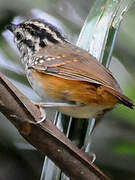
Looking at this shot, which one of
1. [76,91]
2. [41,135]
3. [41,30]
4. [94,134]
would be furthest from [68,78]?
[94,134]

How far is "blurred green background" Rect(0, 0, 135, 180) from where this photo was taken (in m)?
3.38

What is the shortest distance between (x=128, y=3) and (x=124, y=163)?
1.22 m

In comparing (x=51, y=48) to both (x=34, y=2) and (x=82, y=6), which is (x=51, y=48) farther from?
(x=82, y=6)

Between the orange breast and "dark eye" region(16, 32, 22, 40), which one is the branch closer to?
the orange breast

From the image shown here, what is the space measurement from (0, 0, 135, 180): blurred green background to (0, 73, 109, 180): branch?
1041 mm

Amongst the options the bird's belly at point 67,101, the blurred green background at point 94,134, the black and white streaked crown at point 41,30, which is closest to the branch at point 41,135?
the bird's belly at point 67,101

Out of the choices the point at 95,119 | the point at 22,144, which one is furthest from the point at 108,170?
the point at 95,119

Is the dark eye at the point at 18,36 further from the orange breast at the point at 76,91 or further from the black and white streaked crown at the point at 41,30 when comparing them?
the orange breast at the point at 76,91

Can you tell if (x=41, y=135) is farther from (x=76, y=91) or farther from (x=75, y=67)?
(x=75, y=67)

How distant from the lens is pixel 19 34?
3031 mm

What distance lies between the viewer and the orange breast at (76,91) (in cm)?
256

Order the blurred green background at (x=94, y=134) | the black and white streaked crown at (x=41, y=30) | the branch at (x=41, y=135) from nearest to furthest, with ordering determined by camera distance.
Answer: the branch at (x=41, y=135), the black and white streaked crown at (x=41, y=30), the blurred green background at (x=94, y=134)

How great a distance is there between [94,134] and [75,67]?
0.83 meters

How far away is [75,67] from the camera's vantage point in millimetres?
2740
